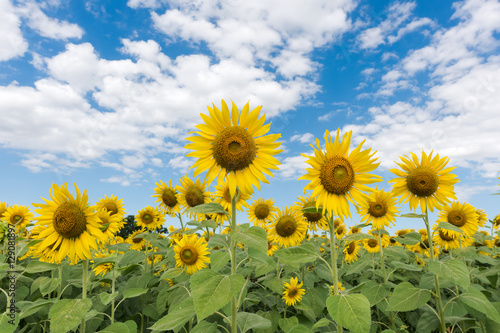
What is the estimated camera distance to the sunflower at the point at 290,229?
249 inches

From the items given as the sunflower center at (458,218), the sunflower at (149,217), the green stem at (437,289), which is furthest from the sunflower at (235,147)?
the sunflower center at (458,218)

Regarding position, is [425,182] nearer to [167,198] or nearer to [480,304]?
[480,304]

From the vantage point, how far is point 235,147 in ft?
10.7

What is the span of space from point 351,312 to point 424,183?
2.78 m

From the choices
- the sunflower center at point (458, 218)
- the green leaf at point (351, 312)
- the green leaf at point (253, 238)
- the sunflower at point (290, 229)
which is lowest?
the green leaf at point (351, 312)

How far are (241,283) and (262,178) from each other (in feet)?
3.36

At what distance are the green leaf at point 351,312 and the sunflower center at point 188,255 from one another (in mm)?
2887

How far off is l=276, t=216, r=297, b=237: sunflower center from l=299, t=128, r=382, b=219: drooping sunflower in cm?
270

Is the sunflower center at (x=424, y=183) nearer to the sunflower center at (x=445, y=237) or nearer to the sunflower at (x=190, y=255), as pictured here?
the sunflower center at (x=445, y=237)

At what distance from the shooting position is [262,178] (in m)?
3.18

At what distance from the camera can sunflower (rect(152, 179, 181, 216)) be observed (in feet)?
22.0

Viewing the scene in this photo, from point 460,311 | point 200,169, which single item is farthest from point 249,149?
point 460,311

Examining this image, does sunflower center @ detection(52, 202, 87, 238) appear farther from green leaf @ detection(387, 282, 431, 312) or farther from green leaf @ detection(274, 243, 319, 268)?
green leaf @ detection(387, 282, 431, 312)

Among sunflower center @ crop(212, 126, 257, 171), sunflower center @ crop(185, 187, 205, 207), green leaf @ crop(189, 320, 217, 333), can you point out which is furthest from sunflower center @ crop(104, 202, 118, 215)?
sunflower center @ crop(212, 126, 257, 171)
